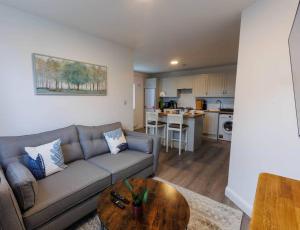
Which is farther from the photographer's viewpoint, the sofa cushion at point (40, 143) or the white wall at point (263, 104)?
the sofa cushion at point (40, 143)

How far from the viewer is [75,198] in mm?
1563

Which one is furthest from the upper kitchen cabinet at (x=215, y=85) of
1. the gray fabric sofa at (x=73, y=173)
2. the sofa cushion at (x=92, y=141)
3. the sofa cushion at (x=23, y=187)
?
the sofa cushion at (x=23, y=187)

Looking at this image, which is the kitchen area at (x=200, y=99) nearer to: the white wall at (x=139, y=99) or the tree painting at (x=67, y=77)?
the white wall at (x=139, y=99)

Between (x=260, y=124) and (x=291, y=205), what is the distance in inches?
47.0

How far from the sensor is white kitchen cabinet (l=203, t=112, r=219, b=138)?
5246 mm

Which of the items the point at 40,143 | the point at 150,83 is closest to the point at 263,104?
the point at 40,143

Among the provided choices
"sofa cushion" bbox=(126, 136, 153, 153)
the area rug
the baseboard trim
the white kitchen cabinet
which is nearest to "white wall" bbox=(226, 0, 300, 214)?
the baseboard trim

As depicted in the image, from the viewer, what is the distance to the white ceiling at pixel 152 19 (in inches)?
71.1

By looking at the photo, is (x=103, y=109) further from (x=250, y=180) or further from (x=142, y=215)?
(x=250, y=180)

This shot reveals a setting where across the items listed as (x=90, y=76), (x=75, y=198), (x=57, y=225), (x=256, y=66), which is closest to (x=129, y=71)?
(x=90, y=76)

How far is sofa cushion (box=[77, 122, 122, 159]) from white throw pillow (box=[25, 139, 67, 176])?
392 mm

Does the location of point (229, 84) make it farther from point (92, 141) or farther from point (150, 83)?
point (92, 141)

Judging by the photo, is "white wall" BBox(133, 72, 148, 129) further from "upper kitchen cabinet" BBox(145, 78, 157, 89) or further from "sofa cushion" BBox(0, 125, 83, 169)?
"sofa cushion" BBox(0, 125, 83, 169)

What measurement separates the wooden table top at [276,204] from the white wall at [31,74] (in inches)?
99.7
